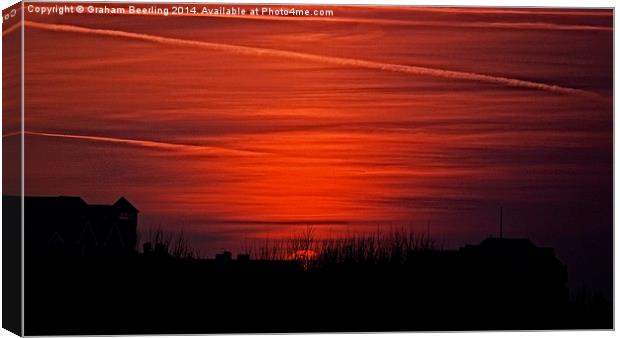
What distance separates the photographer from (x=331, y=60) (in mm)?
10906

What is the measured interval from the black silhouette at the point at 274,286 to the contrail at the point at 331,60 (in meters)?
1.22

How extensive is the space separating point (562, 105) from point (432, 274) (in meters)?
1.65

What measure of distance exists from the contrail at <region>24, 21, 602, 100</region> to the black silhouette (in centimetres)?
122

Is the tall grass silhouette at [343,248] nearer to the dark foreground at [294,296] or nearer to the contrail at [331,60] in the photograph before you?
the dark foreground at [294,296]

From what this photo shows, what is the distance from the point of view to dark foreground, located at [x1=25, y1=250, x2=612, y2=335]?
34.8ft

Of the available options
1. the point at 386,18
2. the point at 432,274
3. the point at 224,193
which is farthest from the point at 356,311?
the point at 386,18

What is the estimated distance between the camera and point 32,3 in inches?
414

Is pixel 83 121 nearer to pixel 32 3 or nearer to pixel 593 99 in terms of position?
pixel 32 3

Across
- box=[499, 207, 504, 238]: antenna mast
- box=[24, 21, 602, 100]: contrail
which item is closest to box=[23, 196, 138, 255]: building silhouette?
box=[24, 21, 602, 100]: contrail

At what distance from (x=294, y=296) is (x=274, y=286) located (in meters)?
0.17

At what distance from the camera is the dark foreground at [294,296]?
10.6m

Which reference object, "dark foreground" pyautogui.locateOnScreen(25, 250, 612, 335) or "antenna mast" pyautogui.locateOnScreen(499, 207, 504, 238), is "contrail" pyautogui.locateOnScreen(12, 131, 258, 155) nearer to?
"dark foreground" pyautogui.locateOnScreen(25, 250, 612, 335)

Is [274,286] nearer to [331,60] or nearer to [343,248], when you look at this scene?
[343,248]

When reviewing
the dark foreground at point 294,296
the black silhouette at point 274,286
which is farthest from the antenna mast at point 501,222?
the dark foreground at point 294,296
